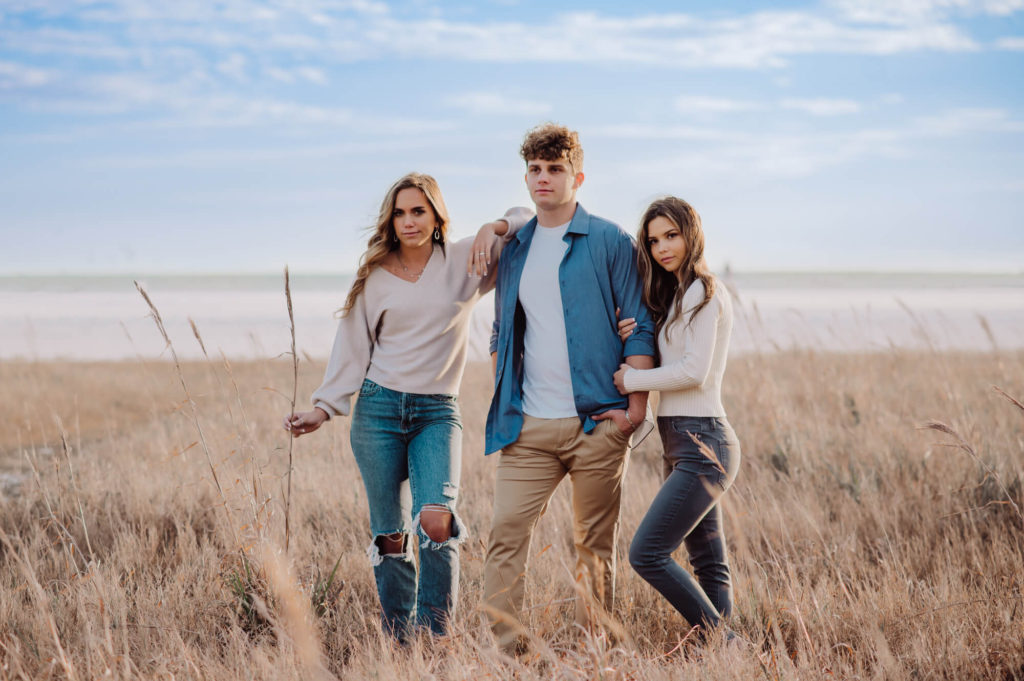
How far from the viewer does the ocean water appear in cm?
1221

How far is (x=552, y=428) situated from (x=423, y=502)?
65 centimetres

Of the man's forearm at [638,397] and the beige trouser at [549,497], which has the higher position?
the man's forearm at [638,397]

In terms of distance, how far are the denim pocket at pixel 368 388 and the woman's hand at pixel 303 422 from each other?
0.21 metres

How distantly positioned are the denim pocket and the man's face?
1.09 metres

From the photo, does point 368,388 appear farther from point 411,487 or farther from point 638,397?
point 638,397

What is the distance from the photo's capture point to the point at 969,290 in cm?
3256

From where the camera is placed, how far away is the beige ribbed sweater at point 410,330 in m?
3.51

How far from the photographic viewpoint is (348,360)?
3.60 metres

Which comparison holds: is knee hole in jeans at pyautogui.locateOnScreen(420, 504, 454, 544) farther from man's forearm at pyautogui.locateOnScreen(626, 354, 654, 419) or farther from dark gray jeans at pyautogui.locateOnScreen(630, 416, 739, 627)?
man's forearm at pyautogui.locateOnScreen(626, 354, 654, 419)

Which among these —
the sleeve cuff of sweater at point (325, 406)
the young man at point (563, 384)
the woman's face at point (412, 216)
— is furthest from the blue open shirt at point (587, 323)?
the sleeve cuff of sweater at point (325, 406)

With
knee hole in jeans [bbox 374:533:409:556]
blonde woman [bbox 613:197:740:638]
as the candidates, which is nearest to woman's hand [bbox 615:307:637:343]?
blonde woman [bbox 613:197:740:638]

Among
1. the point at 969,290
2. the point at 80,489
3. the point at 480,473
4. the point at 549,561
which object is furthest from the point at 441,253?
the point at 969,290

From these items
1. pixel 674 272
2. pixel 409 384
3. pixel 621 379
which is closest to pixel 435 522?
pixel 409 384

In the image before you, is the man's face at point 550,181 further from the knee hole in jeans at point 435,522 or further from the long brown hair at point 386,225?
the knee hole in jeans at point 435,522
